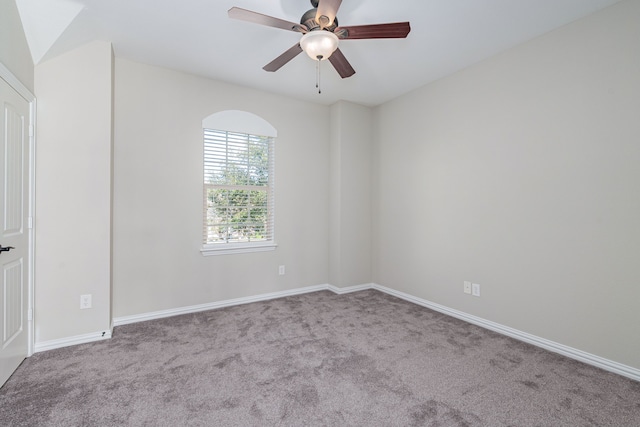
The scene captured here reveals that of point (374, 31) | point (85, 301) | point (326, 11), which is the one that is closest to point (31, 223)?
point (85, 301)

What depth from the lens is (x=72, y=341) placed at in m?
2.58

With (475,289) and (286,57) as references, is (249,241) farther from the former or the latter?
(475,289)

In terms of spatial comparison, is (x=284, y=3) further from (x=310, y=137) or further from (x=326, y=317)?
(x=326, y=317)

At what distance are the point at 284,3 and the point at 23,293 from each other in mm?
2997

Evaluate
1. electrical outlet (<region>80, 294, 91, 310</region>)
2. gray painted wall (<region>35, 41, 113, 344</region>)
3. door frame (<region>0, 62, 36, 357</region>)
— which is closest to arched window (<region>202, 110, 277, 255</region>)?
gray painted wall (<region>35, 41, 113, 344</region>)

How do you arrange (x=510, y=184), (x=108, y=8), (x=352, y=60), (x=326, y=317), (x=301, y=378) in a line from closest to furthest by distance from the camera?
(x=301, y=378), (x=108, y=8), (x=510, y=184), (x=352, y=60), (x=326, y=317)

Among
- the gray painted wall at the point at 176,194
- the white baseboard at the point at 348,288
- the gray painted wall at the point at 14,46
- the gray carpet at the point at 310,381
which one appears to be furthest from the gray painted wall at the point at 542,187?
the gray painted wall at the point at 14,46

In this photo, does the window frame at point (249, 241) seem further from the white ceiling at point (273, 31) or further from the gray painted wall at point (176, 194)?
the white ceiling at point (273, 31)

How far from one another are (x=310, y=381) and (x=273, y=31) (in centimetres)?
282

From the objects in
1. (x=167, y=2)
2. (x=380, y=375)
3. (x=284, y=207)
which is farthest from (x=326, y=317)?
(x=167, y=2)

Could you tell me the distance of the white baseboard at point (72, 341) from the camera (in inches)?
97.3

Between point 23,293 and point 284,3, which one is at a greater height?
point 284,3

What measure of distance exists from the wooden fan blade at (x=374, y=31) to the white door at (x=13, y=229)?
2.30 metres

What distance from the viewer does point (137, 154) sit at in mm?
3117
